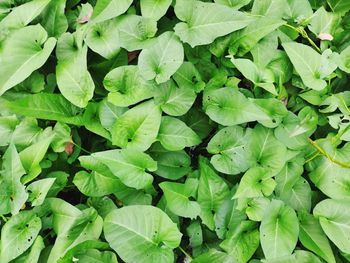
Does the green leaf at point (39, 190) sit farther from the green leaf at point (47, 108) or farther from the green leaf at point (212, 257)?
the green leaf at point (212, 257)

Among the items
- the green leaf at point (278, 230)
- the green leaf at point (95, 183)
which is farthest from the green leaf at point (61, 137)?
the green leaf at point (278, 230)

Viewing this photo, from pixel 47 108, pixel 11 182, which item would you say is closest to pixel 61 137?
pixel 47 108

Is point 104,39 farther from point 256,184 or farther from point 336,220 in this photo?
point 336,220

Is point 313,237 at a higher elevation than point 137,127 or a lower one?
lower

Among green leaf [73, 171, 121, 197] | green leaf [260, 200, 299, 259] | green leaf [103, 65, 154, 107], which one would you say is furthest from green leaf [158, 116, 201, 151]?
green leaf [260, 200, 299, 259]

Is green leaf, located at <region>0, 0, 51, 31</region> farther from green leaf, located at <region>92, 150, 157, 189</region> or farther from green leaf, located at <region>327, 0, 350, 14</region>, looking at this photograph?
green leaf, located at <region>327, 0, 350, 14</region>
